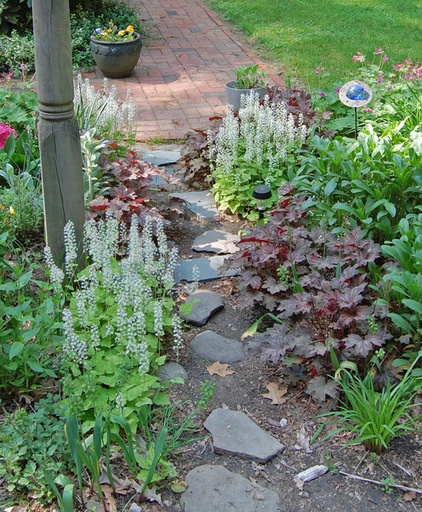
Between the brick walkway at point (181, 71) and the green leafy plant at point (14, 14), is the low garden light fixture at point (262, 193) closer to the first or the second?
the brick walkway at point (181, 71)

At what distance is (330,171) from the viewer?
4.31 m

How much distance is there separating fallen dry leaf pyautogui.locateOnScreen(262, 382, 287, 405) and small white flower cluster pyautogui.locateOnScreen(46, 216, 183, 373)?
0.46 meters

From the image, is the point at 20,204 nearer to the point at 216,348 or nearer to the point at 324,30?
the point at 216,348

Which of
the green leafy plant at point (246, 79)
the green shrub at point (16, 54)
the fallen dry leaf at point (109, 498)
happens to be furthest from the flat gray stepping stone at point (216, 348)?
the green shrub at point (16, 54)

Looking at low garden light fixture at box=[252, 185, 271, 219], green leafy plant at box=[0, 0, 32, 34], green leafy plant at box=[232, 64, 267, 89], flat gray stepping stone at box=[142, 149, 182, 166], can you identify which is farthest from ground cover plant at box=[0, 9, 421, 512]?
green leafy plant at box=[0, 0, 32, 34]

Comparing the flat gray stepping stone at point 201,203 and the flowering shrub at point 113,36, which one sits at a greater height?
the flowering shrub at point 113,36

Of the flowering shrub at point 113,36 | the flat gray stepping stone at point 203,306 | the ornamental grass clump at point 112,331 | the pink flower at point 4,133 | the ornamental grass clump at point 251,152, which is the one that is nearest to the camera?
the ornamental grass clump at point 112,331

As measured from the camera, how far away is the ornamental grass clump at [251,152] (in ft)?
16.2

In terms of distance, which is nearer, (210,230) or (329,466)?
(329,466)

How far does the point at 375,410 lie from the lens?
2908mm

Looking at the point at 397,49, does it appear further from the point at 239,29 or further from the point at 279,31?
the point at 239,29

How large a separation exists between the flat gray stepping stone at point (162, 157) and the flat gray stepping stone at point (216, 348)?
2363mm

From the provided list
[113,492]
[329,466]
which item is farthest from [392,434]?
[113,492]

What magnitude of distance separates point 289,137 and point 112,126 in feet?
4.47
